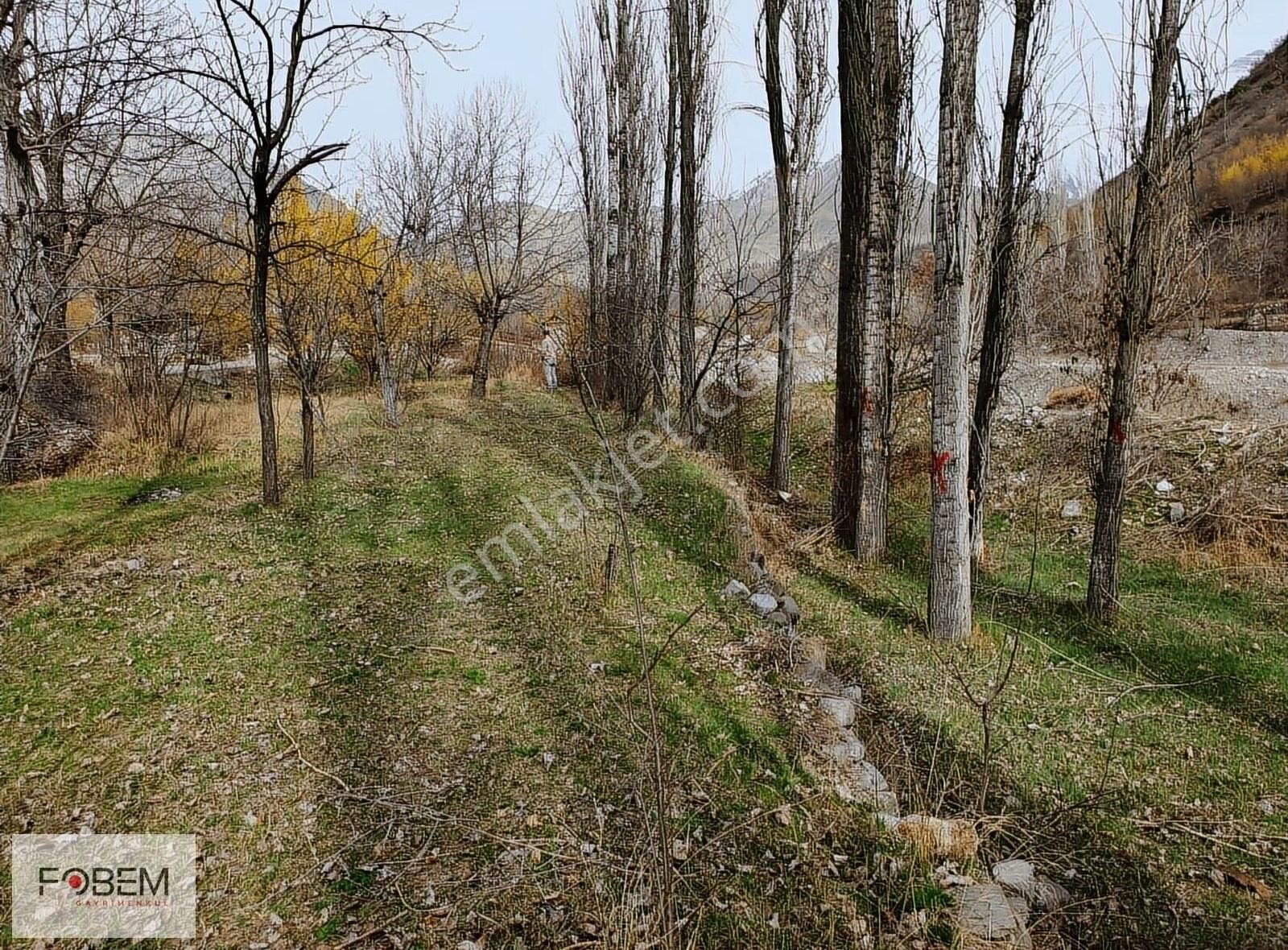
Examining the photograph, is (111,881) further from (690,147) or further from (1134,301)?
(690,147)

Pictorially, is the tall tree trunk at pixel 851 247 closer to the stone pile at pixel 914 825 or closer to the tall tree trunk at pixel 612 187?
the stone pile at pixel 914 825

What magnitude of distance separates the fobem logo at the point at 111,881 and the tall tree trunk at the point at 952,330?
4.80 meters

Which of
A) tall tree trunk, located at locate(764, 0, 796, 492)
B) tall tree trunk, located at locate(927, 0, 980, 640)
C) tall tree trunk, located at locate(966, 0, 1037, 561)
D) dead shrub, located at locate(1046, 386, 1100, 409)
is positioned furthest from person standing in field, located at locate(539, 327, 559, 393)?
tall tree trunk, located at locate(927, 0, 980, 640)

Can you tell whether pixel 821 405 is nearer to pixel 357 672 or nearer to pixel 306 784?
pixel 357 672

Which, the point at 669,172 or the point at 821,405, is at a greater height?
the point at 669,172

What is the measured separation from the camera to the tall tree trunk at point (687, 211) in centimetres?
1105

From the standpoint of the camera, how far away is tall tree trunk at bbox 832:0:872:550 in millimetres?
6320

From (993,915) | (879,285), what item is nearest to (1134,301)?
(879,285)

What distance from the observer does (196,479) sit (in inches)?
337

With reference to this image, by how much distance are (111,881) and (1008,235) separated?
7654mm

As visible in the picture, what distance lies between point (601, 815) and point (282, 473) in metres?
7.19

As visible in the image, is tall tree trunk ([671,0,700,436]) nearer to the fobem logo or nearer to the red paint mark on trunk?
the red paint mark on trunk

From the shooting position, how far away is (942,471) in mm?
4945

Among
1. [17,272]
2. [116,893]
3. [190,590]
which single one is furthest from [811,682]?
[17,272]
